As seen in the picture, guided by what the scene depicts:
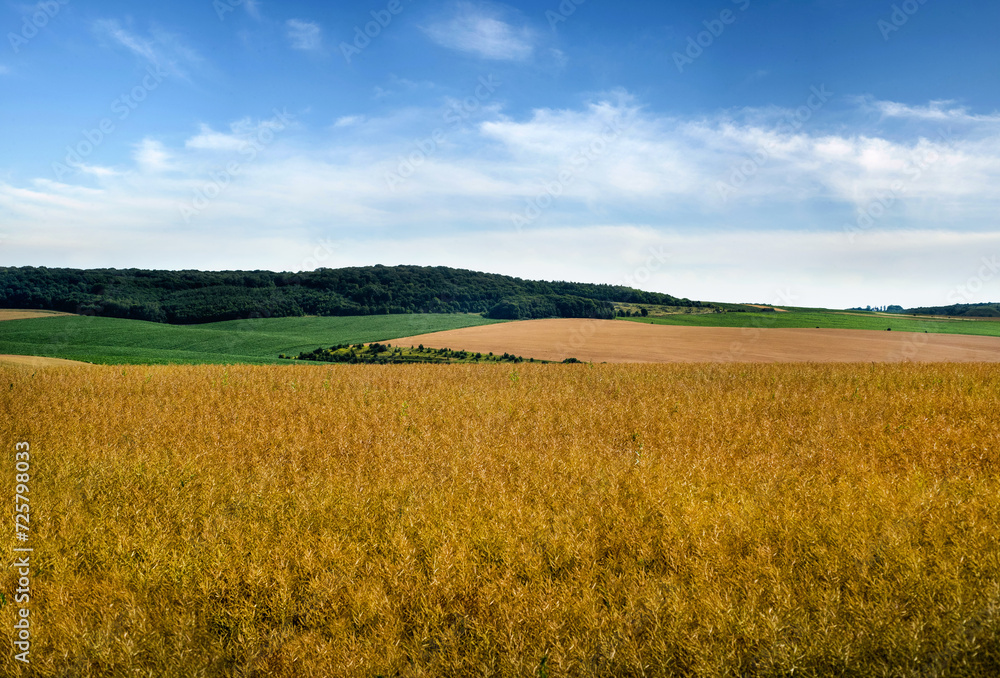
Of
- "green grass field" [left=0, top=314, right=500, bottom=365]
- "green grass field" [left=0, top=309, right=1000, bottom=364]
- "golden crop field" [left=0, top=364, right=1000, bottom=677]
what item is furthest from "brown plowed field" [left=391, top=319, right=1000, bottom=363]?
"golden crop field" [left=0, top=364, right=1000, bottom=677]

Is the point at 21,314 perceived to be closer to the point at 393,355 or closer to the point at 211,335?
the point at 211,335

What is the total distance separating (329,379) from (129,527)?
8156 millimetres

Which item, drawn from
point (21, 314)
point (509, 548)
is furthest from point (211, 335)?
point (509, 548)

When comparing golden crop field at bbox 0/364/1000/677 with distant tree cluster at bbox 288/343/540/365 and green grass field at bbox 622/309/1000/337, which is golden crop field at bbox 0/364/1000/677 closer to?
distant tree cluster at bbox 288/343/540/365

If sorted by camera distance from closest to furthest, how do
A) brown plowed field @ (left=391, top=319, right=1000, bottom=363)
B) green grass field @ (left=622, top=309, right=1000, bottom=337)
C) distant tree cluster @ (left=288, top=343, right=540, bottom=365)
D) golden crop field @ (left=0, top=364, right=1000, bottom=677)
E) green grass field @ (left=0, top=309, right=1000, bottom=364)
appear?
golden crop field @ (left=0, top=364, right=1000, bottom=677)
distant tree cluster @ (left=288, top=343, right=540, bottom=365)
brown plowed field @ (left=391, top=319, right=1000, bottom=363)
green grass field @ (left=0, top=309, right=1000, bottom=364)
green grass field @ (left=622, top=309, right=1000, bottom=337)

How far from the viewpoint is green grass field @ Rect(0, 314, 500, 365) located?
3074 cm

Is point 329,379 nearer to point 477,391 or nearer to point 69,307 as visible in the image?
point 477,391

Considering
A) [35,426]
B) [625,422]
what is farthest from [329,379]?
[625,422]

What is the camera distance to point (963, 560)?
3.33 m

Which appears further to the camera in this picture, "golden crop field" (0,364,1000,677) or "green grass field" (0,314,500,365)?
"green grass field" (0,314,500,365)

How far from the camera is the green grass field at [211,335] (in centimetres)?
3074

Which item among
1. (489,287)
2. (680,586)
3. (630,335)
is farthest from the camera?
(489,287)

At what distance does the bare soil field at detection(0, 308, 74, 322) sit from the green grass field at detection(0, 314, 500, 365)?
9.09 ft

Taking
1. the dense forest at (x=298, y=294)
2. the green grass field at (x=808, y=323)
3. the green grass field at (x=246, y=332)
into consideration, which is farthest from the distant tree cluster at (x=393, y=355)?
the green grass field at (x=808, y=323)
